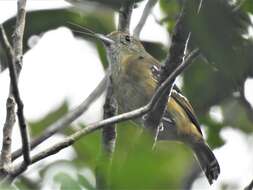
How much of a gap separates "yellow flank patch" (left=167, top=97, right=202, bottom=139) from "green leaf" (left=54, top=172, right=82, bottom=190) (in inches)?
157

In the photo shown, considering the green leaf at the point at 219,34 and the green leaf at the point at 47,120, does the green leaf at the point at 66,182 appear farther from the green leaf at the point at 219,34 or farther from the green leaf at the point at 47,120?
the green leaf at the point at 47,120

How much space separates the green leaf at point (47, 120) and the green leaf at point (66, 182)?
1773mm

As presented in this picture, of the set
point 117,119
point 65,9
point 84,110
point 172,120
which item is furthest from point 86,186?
point 172,120

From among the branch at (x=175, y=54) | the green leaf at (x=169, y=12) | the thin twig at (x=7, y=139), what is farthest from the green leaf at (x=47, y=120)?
the green leaf at (x=169, y=12)

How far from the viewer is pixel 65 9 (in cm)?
399

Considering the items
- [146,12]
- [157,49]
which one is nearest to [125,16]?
[146,12]

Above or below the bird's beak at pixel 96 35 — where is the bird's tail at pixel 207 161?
below

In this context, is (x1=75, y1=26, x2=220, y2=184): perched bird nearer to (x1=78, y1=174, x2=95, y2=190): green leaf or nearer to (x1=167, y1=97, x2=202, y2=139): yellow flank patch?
(x1=167, y1=97, x2=202, y2=139): yellow flank patch

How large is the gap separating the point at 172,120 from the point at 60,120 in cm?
237

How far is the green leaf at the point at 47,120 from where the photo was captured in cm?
334

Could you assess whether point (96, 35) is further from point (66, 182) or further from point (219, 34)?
point (66, 182)

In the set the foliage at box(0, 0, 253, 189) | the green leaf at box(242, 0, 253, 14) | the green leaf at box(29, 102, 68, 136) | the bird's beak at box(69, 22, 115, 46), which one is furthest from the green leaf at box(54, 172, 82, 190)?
the bird's beak at box(69, 22, 115, 46)

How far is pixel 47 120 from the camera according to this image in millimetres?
3480

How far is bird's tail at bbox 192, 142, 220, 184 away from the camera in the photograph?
4.67 meters
